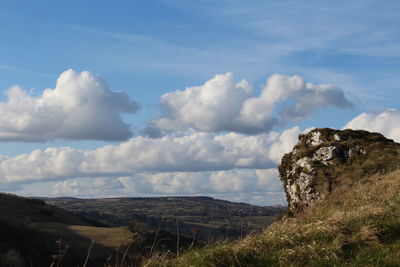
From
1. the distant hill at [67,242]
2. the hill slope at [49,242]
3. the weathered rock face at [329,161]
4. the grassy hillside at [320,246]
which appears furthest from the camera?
the weathered rock face at [329,161]

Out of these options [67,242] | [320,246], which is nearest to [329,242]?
[320,246]

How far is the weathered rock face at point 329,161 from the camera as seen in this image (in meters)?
29.9

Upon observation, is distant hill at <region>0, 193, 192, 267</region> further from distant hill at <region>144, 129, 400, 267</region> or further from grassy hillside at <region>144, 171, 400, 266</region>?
grassy hillside at <region>144, 171, 400, 266</region>

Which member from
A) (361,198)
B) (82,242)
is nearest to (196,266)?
(361,198)

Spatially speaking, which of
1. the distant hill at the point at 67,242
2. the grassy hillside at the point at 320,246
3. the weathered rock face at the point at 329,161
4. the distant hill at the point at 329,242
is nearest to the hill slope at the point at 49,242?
the distant hill at the point at 67,242

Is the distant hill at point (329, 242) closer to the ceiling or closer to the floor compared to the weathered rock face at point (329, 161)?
closer to the floor

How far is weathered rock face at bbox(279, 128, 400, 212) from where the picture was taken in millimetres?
29938

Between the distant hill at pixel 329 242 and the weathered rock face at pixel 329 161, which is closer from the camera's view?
the distant hill at pixel 329 242

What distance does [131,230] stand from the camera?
107ft

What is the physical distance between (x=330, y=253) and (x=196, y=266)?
2.44m

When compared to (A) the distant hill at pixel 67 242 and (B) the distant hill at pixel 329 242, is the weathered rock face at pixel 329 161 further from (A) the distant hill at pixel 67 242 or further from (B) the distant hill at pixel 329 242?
(B) the distant hill at pixel 329 242

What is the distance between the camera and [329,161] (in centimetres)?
3219

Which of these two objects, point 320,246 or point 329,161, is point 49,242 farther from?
point 320,246

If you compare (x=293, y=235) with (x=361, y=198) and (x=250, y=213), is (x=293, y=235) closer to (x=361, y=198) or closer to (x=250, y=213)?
(x=250, y=213)
